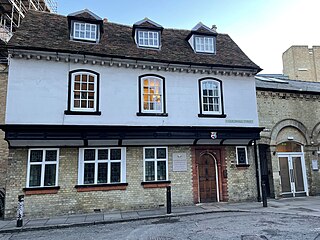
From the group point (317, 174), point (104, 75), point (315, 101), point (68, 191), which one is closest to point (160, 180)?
point (68, 191)

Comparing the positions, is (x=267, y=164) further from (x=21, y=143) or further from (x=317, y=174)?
(x=21, y=143)

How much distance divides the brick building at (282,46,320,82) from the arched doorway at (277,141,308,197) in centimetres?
1898

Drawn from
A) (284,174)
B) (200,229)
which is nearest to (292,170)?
(284,174)

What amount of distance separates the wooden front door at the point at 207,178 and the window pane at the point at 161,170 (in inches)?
73.9

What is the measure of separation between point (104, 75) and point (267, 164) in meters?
10.2

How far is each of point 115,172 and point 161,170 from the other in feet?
7.04

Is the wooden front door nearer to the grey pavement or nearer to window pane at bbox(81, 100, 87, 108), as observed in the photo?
the grey pavement

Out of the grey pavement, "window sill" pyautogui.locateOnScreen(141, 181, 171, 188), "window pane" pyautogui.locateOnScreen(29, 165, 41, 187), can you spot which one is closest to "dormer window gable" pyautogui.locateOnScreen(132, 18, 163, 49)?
"window sill" pyautogui.locateOnScreen(141, 181, 171, 188)

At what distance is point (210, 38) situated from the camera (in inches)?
564

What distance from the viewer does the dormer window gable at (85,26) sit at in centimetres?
1216

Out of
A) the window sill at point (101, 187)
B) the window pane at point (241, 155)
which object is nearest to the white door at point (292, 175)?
the window pane at point (241, 155)

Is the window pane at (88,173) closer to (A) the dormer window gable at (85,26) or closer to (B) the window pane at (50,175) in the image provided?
(B) the window pane at (50,175)

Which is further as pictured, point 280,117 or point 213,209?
point 280,117

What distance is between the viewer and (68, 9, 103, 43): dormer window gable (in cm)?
1216
